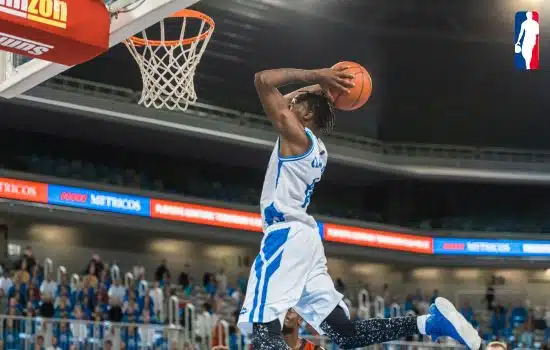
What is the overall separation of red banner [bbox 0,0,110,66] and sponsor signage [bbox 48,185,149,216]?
17093mm

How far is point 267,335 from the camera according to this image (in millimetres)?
5609

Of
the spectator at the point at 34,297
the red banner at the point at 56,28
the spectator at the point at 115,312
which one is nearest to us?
the red banner at the point at 56,28

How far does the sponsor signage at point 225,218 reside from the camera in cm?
2483

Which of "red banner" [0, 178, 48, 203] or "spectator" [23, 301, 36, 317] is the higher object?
"red banner" [0, 178, 48, 203]

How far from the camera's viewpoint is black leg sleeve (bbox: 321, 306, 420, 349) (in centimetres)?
588

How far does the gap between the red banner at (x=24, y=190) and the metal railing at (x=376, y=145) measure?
3.21m

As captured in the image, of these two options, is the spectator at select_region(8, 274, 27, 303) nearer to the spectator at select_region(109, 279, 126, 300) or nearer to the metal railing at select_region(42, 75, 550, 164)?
the spectator at select_region(109, 279, 126, 300)

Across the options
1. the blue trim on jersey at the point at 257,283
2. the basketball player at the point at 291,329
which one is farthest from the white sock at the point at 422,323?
the basketball player at the point at 291,329

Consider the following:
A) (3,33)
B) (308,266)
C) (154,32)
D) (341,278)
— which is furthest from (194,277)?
(308,266)

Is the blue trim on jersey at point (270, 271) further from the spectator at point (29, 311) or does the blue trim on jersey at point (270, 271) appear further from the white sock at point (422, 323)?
the spectator at point (29, 311)

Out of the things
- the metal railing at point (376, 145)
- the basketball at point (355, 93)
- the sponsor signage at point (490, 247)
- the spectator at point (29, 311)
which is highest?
the metal railing at point (376, 145)

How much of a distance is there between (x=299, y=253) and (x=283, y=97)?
0.92 metres

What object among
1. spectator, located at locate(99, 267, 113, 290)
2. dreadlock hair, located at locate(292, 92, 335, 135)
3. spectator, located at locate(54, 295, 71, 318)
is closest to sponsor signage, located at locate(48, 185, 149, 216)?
spectator, located at locate(99, 267, 113, 290)

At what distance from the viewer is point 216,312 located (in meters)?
21.6
